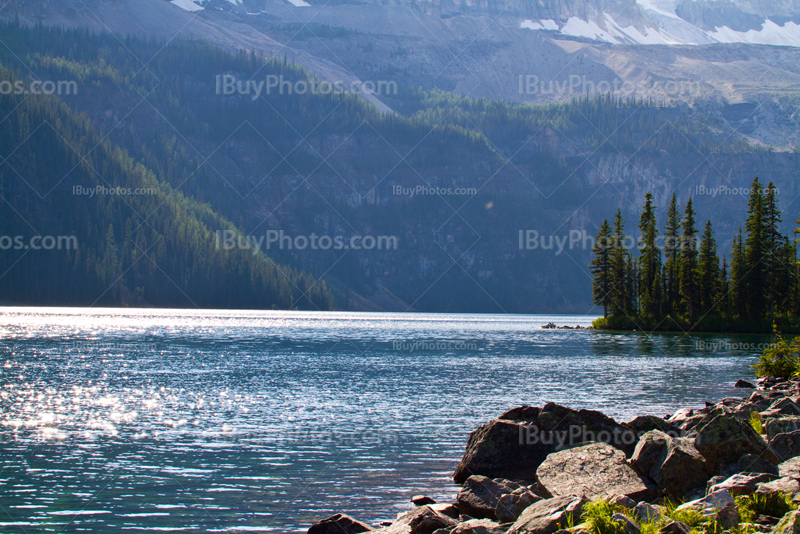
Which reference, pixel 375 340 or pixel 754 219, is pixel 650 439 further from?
pixel 754 219

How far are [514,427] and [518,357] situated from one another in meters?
55.1

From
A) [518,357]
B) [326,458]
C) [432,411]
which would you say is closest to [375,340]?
[518,357]

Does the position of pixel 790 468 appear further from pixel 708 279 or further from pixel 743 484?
pixel 708 279

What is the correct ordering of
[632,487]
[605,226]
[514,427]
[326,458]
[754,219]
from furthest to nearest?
[605,226] < [754,219] < [326,458] < [514,427] < [632,487]

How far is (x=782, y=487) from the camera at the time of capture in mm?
15727

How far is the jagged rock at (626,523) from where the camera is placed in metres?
14.0

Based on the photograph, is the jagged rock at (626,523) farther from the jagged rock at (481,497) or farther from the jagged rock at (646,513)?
the jagged rock at (481,497)

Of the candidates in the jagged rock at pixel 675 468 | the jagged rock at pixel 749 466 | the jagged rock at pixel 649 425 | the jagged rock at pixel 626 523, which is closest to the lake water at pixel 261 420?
the jagged rock at pixel 675 468

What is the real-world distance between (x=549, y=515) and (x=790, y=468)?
25.6 feet

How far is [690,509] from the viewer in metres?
15.3

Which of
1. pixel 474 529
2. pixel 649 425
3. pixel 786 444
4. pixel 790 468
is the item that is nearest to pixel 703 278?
pixel 649 425

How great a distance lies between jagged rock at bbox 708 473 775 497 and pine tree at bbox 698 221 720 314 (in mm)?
110319

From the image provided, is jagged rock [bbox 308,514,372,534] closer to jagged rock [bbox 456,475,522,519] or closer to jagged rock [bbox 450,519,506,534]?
jagged rock [bbox 456,475,522,519]

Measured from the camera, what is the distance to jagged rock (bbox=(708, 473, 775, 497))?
15.9 metres
